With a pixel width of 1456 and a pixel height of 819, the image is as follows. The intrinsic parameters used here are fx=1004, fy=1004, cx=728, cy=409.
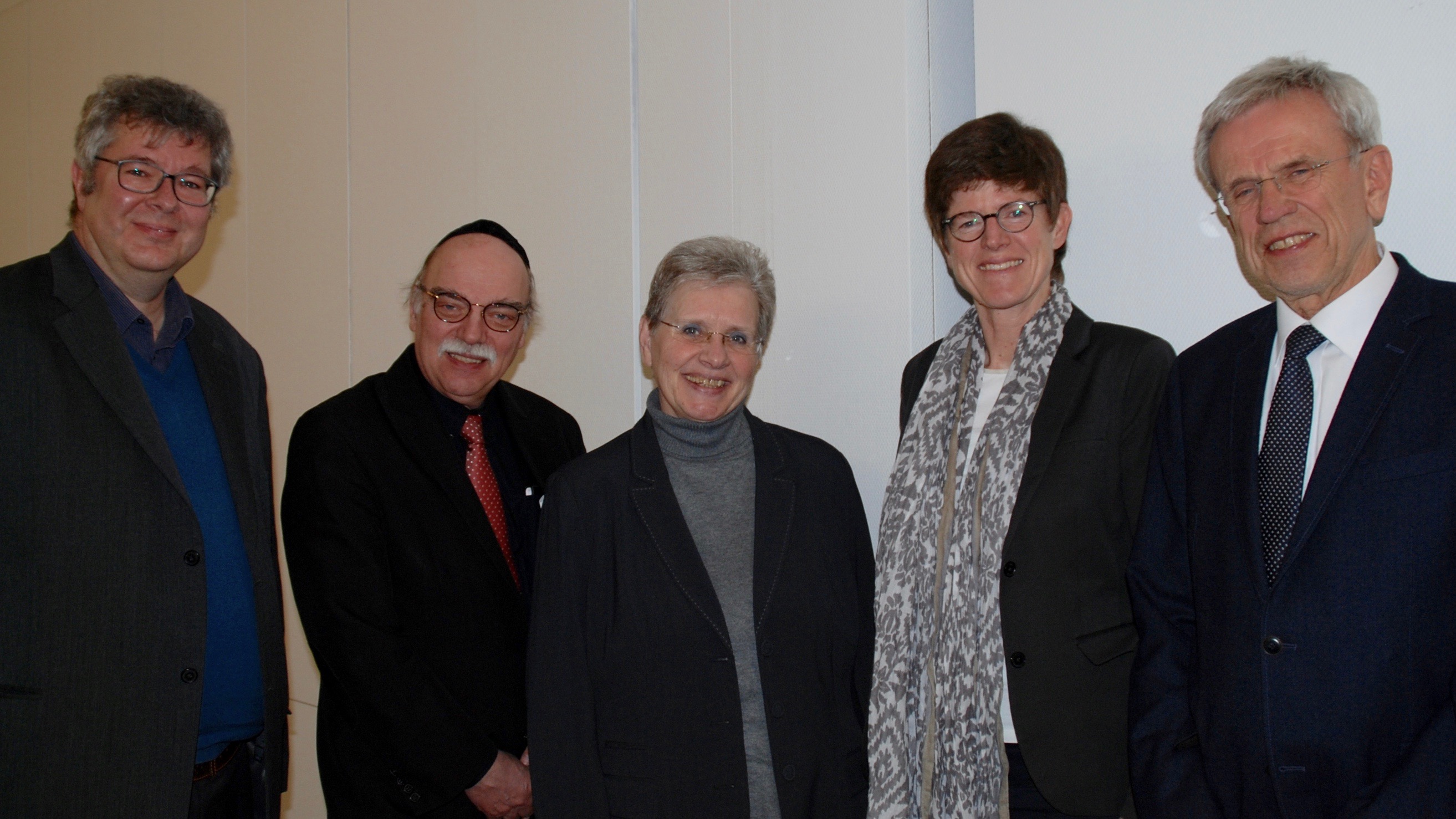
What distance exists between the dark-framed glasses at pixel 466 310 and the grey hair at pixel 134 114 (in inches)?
25.1

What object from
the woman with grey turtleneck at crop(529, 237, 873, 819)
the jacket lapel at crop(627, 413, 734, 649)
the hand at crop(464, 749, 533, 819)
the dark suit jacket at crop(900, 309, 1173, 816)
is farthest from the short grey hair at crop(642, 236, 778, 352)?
the hand at crop(464, 749, 533, 819)

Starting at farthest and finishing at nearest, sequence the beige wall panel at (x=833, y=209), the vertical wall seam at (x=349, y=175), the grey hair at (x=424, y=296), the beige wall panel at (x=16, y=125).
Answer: the beige wall panel at (x=16, y=125) < the vertical wall seam at (x=349, y=175) < the beige wall panel at (x=833, y=209) < the grey hair at (x=424, y=296)

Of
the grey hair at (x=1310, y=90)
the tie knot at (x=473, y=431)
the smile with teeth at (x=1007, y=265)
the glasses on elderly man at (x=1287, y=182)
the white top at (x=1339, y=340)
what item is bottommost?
the tie knot at (x=473, y=431)

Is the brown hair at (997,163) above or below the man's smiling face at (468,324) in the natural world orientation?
above

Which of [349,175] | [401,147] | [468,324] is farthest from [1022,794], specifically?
[349,175]

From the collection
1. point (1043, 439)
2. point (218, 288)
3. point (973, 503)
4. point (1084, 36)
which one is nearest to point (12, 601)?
point (973, 503)

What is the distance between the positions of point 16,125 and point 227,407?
4.99 m

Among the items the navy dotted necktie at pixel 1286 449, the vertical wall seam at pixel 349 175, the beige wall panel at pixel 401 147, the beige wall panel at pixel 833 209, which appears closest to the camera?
the navy dotted necktie at pixel 1286 449

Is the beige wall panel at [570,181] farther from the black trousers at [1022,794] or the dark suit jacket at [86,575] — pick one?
the black trousers at [1022,794]

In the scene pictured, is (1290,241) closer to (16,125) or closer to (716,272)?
(716,272)

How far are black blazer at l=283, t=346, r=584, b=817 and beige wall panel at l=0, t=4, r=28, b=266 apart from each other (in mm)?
4776

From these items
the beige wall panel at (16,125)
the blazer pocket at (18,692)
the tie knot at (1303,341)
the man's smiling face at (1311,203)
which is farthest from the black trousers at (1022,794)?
the beige wall panel at (16,125)

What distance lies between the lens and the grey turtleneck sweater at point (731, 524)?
6.73ft

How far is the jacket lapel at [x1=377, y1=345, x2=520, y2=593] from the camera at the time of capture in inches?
92.2
